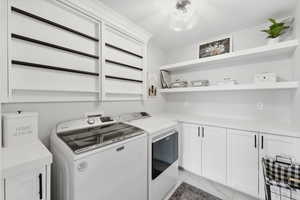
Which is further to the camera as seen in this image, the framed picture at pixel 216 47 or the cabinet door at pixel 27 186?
the framed picture at pixel 216 47

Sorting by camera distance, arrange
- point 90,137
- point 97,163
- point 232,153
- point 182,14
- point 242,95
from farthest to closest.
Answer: point 242,95, point 232,153, point 182,14, point 90,137, point 97,163

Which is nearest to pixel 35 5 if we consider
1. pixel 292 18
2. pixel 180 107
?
pixel 180 107

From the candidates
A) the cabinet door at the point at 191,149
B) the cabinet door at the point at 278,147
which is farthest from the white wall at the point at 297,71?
the cabinet door at the point at 191,149

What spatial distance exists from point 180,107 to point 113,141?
2093mm

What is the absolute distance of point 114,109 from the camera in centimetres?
190

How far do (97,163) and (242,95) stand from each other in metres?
2.36

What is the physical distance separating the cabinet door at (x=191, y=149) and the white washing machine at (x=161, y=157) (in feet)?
1.10

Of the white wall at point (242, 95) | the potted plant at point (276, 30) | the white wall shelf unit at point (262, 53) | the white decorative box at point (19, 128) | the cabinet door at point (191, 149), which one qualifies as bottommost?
the cabinet door at point (191, 149)

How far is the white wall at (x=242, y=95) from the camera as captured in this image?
1821 mm

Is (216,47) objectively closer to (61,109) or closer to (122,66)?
(122,66)

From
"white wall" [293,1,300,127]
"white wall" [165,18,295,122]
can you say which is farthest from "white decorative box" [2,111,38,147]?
"white wall" [293,1,300,127]

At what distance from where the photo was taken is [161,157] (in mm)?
1631

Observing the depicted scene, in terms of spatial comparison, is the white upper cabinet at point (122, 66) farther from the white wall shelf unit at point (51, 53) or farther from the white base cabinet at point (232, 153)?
the white base cabinet at point (232, 153)

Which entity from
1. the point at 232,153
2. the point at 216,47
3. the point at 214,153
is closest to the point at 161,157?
the point at 214,153
